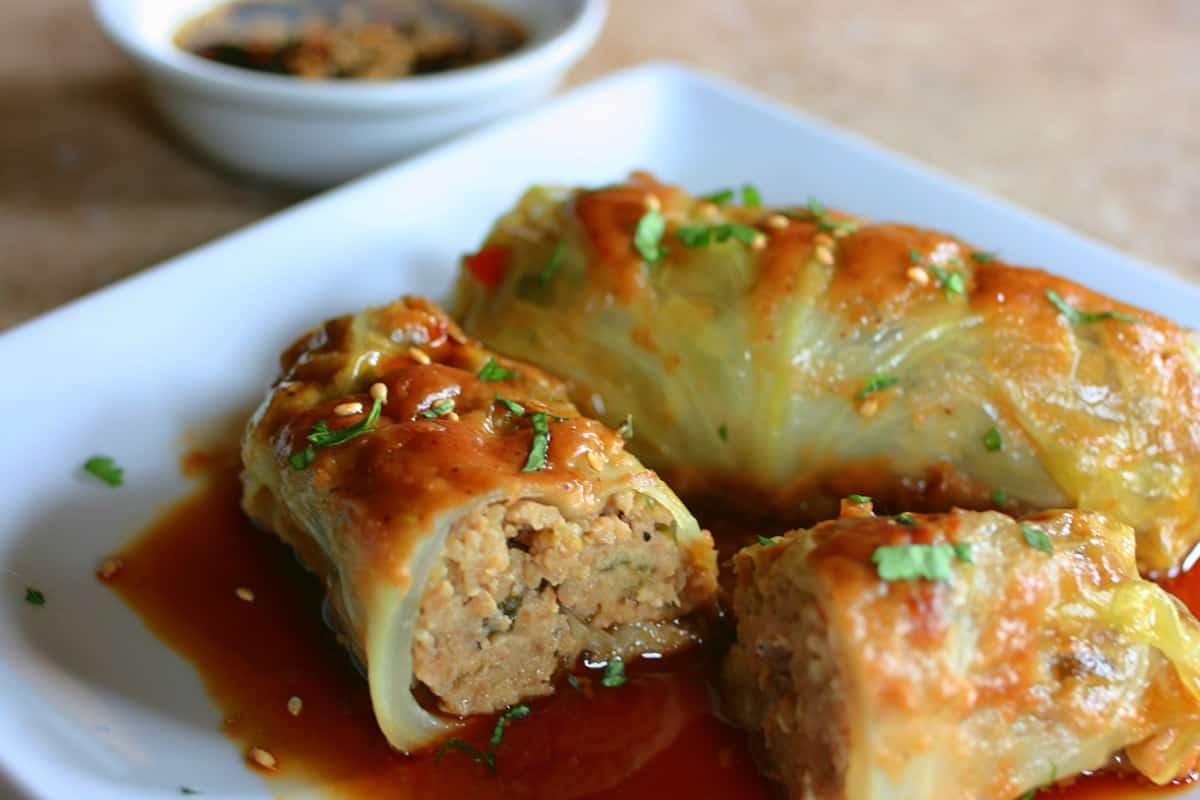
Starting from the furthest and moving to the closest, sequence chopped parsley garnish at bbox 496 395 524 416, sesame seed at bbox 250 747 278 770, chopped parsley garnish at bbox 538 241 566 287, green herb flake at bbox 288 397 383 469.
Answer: chopped parsley garnish at bbox 538 241 566 287, chopped parsley garnish at bbox 496 395 524 416, green herb flake at bbox 288 397 383 469, sesame seed at bbox 250 747 278 770

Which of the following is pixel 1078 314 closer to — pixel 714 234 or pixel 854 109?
pixel 714 234

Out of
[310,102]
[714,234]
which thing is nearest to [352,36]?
[310,102]

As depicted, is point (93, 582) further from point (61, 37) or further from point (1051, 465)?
point (61, 37)

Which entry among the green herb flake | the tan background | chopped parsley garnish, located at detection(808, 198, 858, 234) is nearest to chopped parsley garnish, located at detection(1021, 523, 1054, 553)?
chopped parsley garnish, located at detection(808, 198, 858, 234)

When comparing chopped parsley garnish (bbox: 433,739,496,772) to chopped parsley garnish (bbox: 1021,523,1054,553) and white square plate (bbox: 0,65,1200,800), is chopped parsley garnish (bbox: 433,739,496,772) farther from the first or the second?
chopped parsley garnish (bbox: 1021,523,1054,553)

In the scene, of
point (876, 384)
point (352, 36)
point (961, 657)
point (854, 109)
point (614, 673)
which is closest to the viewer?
point (961, 657)

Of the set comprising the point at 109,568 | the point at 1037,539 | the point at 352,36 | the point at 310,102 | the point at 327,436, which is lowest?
the point at 109,568
